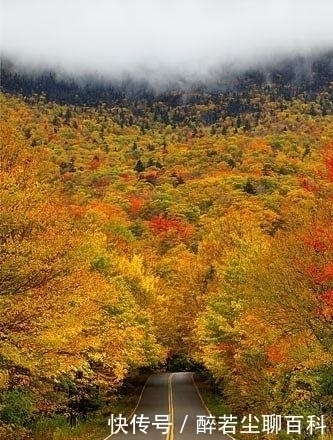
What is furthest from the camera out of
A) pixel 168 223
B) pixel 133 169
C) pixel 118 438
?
pixel 133 169

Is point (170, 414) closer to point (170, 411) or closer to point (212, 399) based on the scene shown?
point (170, 411)

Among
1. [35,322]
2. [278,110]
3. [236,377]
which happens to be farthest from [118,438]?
[278,110]

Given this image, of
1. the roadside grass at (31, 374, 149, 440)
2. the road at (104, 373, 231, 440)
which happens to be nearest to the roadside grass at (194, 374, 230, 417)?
the road at (104, 373, 231, 440)

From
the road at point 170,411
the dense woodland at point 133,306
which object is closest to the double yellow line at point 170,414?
the road at point 170,411

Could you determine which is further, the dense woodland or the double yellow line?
the double yellow line

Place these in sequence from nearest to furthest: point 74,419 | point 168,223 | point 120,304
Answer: point 74,419
point 120,304
point 168,223

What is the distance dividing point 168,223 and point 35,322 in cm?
7795

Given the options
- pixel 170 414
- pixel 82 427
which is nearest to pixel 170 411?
pixel 170 414

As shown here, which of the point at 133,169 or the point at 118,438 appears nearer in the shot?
the point at 118,438

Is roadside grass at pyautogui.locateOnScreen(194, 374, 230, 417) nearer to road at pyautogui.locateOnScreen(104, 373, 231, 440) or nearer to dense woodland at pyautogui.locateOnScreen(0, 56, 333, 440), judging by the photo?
road at pyautogui.locateOnScreen(104, 373, 231, 440)

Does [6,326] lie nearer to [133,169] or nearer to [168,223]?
[168,223]

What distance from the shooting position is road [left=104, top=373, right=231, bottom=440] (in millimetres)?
26469

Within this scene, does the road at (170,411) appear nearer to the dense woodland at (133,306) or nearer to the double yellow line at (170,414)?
the double yellow line at (170,414)

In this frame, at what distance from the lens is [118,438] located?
25.4m
